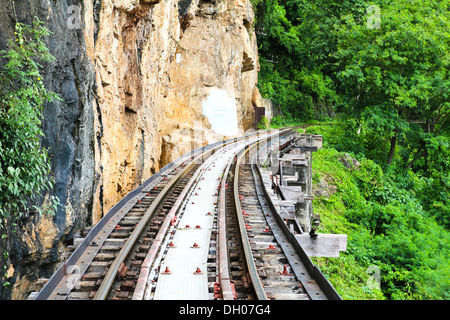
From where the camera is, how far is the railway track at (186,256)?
5.46 m

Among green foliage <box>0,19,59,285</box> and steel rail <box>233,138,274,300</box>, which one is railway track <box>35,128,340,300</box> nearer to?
steel rail <box>233,138,274,300</box>

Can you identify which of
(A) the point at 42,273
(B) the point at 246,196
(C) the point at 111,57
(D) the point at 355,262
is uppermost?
(C) the point at 111,57

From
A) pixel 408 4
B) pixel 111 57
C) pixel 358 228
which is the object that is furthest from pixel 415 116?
pixel 111 57

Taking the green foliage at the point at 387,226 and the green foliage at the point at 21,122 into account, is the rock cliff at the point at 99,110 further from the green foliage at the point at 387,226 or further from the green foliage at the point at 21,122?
the green foliage at the point at 387,226

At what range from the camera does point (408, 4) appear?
2562 cm

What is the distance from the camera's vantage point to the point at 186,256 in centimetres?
695

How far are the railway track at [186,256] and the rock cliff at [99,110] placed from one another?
0.99 metres

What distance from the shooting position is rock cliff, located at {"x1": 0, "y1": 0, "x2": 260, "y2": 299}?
7383 mm

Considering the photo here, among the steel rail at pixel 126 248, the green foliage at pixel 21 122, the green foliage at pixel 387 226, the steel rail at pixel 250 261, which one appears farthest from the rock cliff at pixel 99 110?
the green foliage at pixel 387 226

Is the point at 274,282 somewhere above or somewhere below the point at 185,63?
below

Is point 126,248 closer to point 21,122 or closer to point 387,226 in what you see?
point 21,122

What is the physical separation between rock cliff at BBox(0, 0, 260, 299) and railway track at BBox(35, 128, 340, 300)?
99 cm

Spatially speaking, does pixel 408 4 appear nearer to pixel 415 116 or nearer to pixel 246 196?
pixel 415 116

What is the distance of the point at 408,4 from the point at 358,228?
16555 mm
